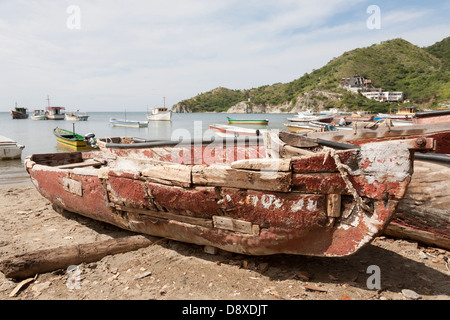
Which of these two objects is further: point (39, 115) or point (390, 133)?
point (39, 115)

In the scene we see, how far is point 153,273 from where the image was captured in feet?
11.2

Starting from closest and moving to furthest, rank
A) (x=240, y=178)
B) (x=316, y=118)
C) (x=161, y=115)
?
(x=240, y=178)
(x=316, y=118)
(x=161, y=115)

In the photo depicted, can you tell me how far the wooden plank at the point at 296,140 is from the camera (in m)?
4.55

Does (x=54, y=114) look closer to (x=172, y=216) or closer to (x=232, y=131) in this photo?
(x=232, y=131)

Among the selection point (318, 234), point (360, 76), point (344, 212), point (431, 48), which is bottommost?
point (318, 234)

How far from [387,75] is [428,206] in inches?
4045

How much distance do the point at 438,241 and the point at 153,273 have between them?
3793 millimetres

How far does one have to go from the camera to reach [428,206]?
373 centimetres

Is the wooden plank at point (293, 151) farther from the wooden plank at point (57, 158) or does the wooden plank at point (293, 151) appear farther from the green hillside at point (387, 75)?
the green hillside at point (387, 75)

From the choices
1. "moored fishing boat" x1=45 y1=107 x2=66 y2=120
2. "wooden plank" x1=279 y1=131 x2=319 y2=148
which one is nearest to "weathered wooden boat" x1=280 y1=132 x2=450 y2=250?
"wooden plank" x1=279 y1=131 x2=319 y2=148

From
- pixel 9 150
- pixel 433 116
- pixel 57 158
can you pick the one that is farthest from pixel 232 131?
pixel 57 158

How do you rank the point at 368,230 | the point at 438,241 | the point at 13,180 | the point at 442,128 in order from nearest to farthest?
the point at 368,230 → the point at 438,241 → the point at 442,128 → the point at 13,180

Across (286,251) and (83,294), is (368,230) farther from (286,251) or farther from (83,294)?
(83,294)

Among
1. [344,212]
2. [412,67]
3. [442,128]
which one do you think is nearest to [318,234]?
[344,212]
